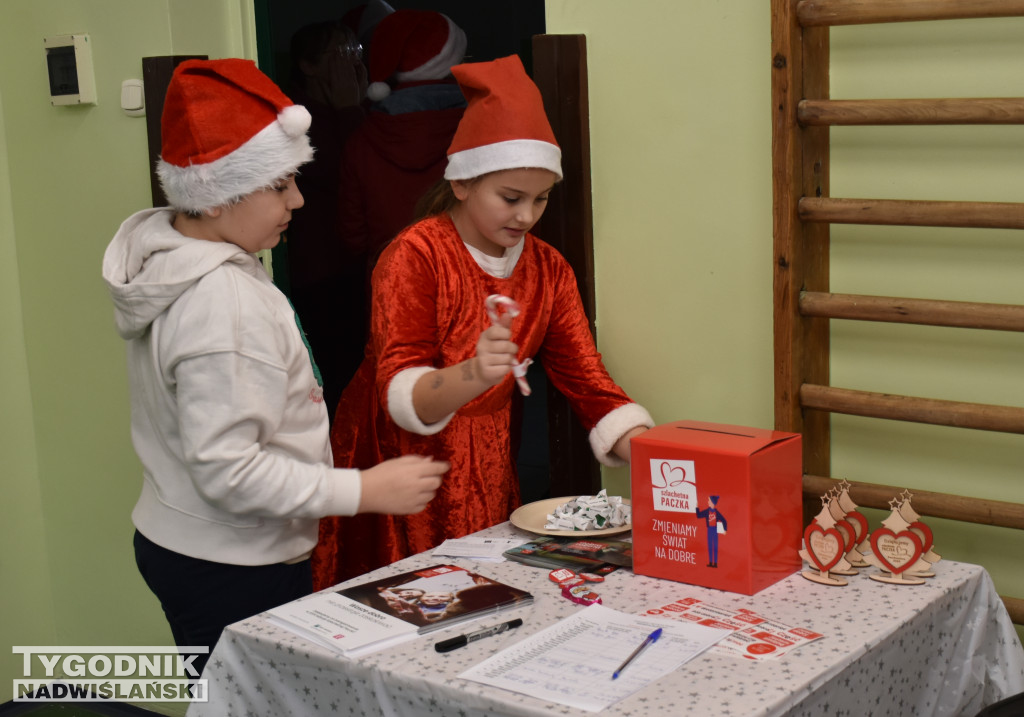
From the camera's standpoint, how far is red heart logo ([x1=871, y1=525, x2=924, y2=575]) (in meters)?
1.49

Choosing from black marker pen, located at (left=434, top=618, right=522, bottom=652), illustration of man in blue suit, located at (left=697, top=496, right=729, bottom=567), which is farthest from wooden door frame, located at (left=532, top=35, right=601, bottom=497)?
black marker pen, located at (left=434, top=618, right=522, bottom=652)

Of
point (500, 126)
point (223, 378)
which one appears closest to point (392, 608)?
point (223, 378)

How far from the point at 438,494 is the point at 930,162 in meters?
0.99

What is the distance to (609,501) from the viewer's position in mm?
1791

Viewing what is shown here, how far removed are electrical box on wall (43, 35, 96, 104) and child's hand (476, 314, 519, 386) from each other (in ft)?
4.38

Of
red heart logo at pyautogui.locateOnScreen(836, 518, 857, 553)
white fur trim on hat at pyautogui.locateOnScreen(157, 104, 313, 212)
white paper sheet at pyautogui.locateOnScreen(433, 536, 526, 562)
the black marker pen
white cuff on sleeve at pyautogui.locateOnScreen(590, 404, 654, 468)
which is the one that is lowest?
white paper sheet at pyautogui.locateOnScreen(433, 536, 526, 562)

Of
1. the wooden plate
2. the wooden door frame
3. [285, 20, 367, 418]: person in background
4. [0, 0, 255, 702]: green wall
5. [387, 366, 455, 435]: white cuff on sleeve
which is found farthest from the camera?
[285, 20, 367, 418]: person in background

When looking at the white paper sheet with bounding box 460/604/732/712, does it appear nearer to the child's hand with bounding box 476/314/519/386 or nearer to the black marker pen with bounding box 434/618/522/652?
the black marker pen with bounding box 434/618/522/652

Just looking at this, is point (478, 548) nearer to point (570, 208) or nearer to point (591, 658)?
point (591, 658)

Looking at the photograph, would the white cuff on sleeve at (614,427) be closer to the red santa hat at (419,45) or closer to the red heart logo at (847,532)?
the red heart logo at (847,532)

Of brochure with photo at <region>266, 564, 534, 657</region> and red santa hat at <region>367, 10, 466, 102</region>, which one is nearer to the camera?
brochure with photo at <region>266, 564, 534, 657</region>

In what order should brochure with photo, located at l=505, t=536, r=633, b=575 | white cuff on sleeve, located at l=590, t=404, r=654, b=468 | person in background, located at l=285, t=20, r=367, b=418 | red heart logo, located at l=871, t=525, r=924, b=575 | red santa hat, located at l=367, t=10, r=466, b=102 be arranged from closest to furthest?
red heart logo, located at l=871, t=525, r=924, b=575 → brochure with photo, located at l=505, t=536, r=633, b=575 → white cuff on sleeve, located at l=590, t=404, r=654, b=468 → red santa hat, located at l=367, t=10, r=466, b=102 → person in background, located at l=285, t=20, r=367, b=418

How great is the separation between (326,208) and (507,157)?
123cm

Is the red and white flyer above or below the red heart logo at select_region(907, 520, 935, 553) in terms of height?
below
